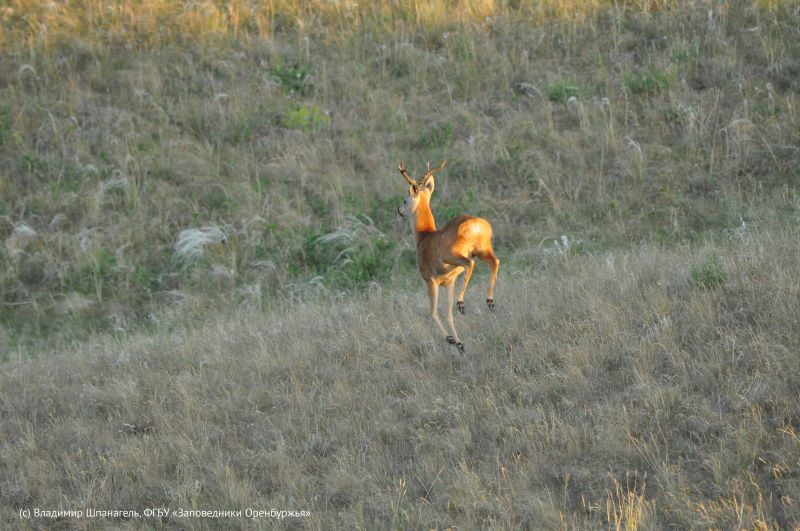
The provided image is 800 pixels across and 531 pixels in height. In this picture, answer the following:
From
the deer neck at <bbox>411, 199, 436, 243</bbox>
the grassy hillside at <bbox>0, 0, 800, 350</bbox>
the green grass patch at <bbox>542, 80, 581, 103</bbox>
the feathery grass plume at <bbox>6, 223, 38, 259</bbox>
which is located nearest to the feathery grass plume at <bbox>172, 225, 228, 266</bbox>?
the grassy hillside at <bbox>0, 0, 800, 350</bbox>

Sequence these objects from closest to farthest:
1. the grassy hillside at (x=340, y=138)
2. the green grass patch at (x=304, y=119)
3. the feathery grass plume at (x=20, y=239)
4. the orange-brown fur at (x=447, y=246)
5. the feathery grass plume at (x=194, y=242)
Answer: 1. the orange-brown fur at (x=447, y=246)
2. the grassy hillside at (x=340, y=138)
3. the feathery grass plume at (x=194, y=242)
4. the feathery grass plume at (x=20, y=239)
5. the green grass patch at (x=304, y=119)

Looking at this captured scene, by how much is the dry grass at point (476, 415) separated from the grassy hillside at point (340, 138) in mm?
2620

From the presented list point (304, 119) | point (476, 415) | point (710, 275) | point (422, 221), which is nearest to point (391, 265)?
point (304, 119)

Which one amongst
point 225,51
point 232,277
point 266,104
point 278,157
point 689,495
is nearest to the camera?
point 689,495

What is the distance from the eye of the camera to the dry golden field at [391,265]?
236 inches

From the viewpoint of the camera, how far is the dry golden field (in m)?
6.00

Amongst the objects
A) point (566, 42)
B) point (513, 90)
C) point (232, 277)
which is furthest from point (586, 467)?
point (566, 42)

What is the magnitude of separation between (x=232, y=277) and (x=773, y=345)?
739 centimetres

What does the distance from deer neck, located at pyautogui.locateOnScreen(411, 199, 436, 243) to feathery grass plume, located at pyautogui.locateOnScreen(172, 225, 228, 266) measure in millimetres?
5702

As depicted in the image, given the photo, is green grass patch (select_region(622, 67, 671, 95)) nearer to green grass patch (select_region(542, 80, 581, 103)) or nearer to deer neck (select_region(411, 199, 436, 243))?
green grass patch (select_region(542, 80, 581, 103))

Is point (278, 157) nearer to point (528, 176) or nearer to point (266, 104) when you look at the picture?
point (266, 104)

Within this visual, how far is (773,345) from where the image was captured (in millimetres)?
6254

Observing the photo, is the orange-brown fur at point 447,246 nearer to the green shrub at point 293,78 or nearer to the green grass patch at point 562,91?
the green grass patch at point 562,91

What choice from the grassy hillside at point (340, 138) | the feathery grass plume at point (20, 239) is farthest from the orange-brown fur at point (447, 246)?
the feathery grass plume at point (20, 239)
